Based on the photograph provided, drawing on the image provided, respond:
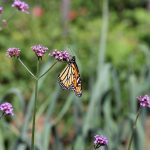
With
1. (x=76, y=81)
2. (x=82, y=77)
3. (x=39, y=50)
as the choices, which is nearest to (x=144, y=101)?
(x=76, y=81)

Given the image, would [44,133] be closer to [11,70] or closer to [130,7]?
[11,70]

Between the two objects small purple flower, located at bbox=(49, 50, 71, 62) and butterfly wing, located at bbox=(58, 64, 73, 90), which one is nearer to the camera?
small purple flower, located at bbox=(49, 50, 71, 62)

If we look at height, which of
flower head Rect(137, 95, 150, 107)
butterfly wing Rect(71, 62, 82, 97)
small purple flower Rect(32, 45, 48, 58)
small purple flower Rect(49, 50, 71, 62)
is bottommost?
flower head Rect(137, 95, 150, 107)

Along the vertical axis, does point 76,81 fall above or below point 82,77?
below

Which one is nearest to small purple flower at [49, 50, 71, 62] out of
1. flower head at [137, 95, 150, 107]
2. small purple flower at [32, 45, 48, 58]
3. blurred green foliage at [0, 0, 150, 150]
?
small purple flower at [32, 45, 48, 58]

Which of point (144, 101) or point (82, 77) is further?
point (82, 77)

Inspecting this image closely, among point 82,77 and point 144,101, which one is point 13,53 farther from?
point 82,77

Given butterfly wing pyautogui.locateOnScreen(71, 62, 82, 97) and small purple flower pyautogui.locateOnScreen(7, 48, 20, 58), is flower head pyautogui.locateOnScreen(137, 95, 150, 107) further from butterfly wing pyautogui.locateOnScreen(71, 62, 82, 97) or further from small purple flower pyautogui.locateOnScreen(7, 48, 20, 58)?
small purple flower pyautogui.locateOnScreen(7, 48, 20, 58)
